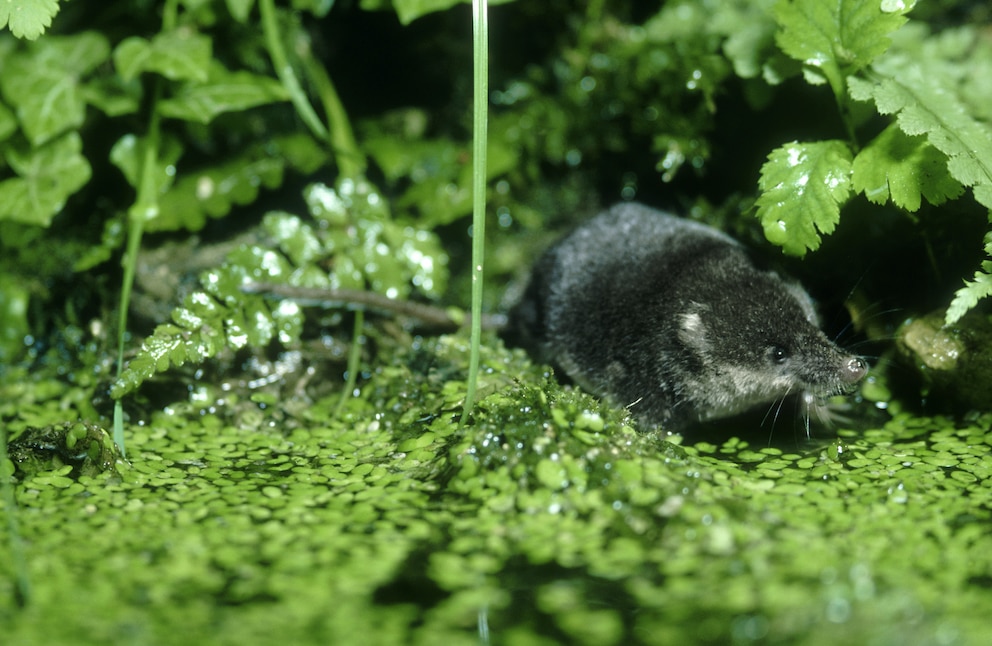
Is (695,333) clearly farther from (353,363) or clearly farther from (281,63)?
(281,63)

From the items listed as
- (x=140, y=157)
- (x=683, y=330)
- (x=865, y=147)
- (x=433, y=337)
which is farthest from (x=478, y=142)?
(x=140, y=157)

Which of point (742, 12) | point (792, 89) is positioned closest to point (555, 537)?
point (792, 89)

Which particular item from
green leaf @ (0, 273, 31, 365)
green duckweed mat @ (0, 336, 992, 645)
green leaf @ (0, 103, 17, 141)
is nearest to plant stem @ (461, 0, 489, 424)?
green duckweed mat @ (0, 336, 992, 645)

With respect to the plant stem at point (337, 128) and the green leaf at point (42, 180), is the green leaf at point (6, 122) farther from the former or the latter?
the plant stem at point (337, 128)

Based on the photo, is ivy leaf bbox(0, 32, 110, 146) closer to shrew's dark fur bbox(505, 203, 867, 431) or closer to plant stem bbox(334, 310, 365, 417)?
plant stem bbox(334, 310, 365, 417)

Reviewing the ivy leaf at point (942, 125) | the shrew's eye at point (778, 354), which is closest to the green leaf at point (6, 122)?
the shrew's eye at point (778, 354)
